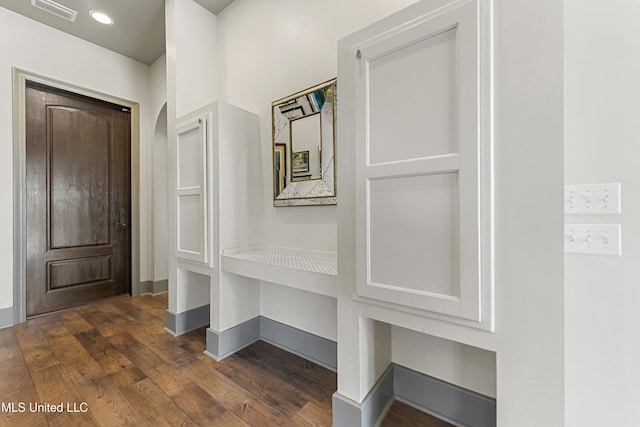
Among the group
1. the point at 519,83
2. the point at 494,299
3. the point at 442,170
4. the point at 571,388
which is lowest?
the point at 571,388

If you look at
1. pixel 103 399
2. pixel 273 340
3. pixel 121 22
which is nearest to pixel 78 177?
pixel 121 22

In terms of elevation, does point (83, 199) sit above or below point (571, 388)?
above

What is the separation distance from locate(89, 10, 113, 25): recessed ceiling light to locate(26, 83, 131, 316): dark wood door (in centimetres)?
86

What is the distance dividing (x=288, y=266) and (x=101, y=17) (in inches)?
125

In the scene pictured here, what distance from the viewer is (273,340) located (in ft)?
7.20

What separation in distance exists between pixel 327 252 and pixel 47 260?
3.08 metres

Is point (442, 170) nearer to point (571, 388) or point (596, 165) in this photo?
point (596, 165)

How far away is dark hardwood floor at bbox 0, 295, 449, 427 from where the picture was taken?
141cm

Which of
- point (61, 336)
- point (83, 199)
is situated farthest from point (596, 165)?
point (83, 199)

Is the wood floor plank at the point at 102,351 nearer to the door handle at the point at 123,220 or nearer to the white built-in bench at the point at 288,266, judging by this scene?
the white built-in bench at the point at 288,266

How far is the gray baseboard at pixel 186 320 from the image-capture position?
2.36 meters

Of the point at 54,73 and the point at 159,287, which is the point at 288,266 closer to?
the point at 159,287

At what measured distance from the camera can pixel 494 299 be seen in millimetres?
915

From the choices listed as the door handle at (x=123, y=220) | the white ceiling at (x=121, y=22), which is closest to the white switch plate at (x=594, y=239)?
the white ceiling at (x=121, y=22)
